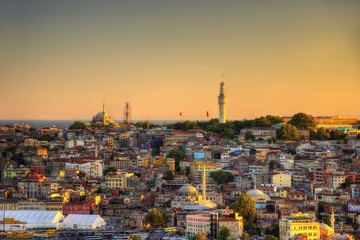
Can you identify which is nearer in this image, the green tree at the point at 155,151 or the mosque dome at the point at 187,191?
the mosque dome at the point at 187,191

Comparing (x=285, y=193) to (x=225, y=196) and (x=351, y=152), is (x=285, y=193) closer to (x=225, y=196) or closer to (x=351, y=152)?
(x=225, y=196)

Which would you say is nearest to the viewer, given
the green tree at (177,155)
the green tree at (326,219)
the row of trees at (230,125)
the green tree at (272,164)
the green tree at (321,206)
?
the green tree at (326,219)

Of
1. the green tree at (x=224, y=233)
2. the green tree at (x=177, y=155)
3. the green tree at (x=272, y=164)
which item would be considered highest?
the green tree at (x=177, y=155)

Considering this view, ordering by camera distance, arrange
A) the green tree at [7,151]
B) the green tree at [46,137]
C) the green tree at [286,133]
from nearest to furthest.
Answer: the green tree at [7,151] → the green tree at [286,133] → the green tree at [46,137]

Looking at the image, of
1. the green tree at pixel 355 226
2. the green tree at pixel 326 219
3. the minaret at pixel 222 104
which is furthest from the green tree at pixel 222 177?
the minaret at pixel 222 104

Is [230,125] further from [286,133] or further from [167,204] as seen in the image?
[167,204]

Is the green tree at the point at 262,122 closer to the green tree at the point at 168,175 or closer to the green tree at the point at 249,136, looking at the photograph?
the green tree at the point at 249,136
